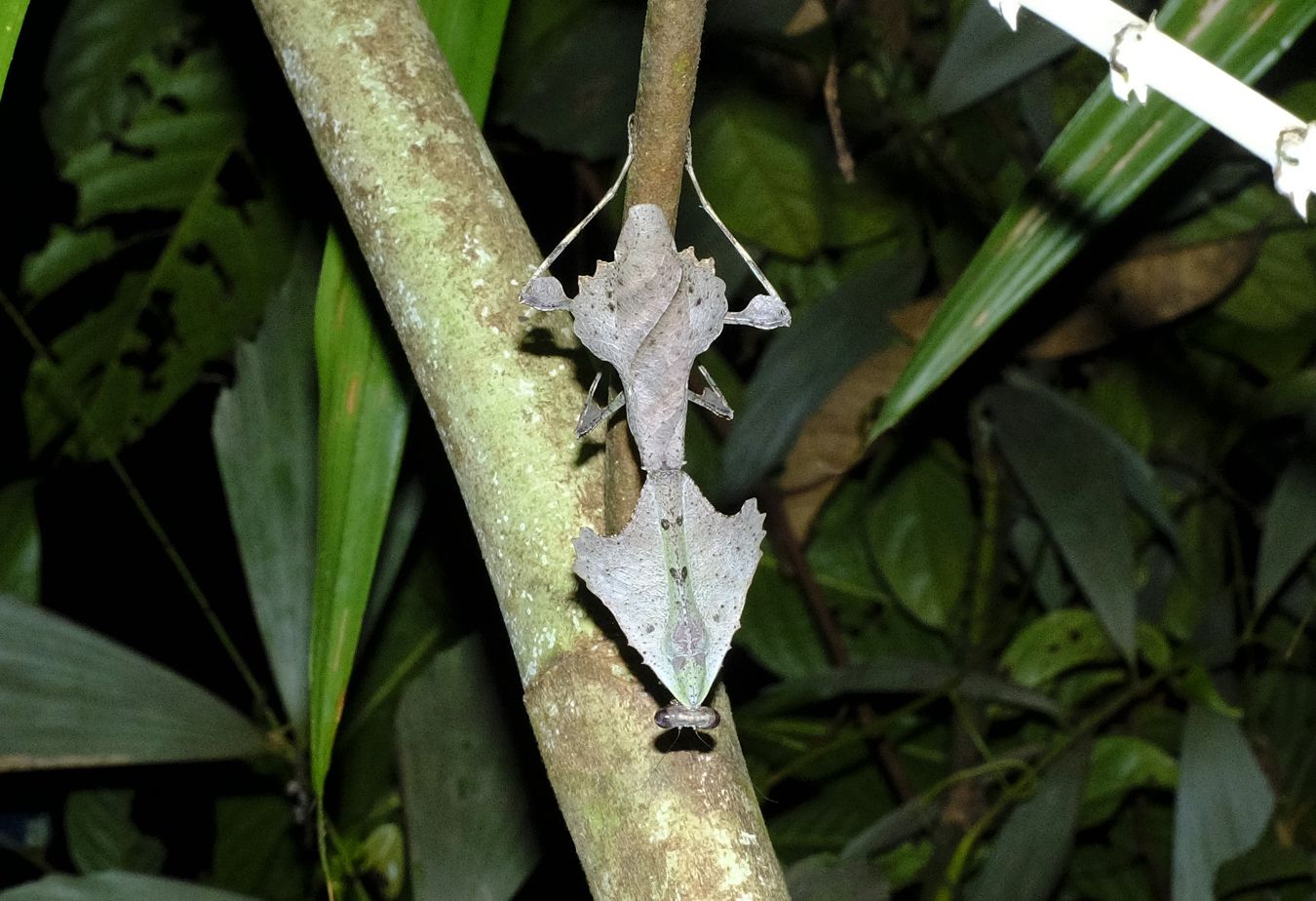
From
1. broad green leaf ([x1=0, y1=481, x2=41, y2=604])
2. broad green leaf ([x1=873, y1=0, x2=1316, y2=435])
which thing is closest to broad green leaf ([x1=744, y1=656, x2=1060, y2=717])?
broad green leaf ([x1=873, y1=0, x2=1316, y2=435])

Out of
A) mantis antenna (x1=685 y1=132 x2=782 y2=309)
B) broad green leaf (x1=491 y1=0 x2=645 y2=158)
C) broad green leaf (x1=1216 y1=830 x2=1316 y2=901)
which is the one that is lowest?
broad green leaf (x1=1216 y1=830 x2=1316 y2=901)

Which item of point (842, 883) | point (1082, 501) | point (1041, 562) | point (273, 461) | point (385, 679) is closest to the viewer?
point (842, 883)

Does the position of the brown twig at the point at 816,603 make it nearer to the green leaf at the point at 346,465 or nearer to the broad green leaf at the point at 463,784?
the broad green leaf at the point at 463,784

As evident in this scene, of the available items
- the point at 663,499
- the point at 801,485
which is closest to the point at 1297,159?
the point at 663,499

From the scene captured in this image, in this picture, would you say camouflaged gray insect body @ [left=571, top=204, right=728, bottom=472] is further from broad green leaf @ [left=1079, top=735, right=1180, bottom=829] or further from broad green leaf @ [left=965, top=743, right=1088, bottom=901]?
broad green leaf @ [left=1079, top=735, right=1180, bottom=829]

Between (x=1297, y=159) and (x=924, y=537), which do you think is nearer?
(x=1297, y=159)

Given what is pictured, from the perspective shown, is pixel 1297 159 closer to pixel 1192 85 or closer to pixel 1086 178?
pixel 1192 85
